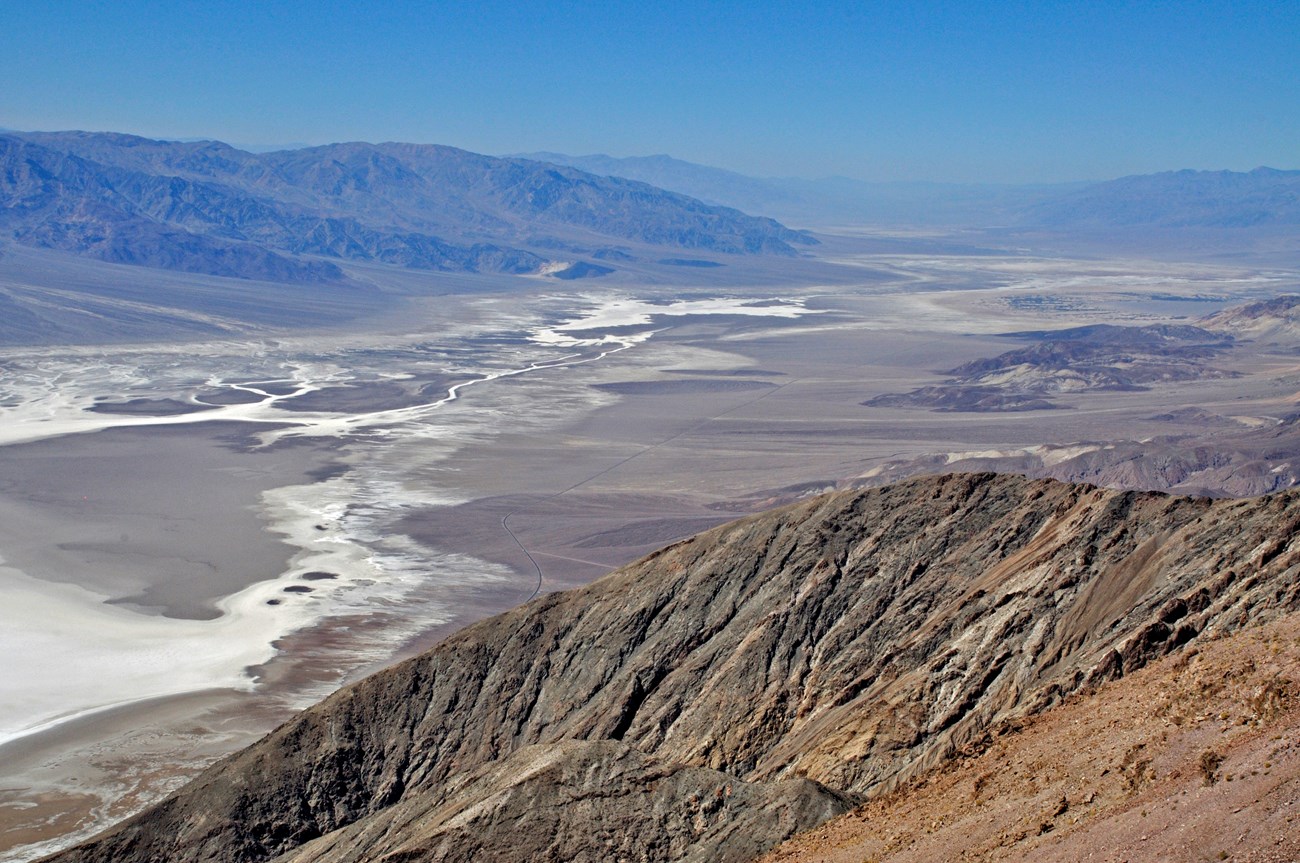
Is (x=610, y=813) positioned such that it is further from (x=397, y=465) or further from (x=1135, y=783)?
(x=397, y=465)

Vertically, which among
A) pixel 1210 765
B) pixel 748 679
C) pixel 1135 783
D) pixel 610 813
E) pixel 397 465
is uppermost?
pixel 1210 765

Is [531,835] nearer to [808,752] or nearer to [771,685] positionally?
[808,752]

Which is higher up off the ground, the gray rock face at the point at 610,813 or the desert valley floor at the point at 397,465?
the gray rock face at the point at 610,813

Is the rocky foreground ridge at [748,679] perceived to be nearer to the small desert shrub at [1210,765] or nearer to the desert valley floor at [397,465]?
the small desert shrub at [1210,765]

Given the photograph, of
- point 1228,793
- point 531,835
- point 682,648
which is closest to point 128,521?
point 682,648

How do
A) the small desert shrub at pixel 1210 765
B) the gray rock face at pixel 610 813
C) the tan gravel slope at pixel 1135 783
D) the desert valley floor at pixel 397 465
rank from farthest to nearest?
the desert valley floor at pixel 397 465
the gray rock face at pixel 610 813
the small desert shrub at pixel 1210 765
the tan gravel slope at pixel 1135 783

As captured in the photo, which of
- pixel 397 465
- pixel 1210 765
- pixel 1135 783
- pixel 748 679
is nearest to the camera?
pixel 1210 765

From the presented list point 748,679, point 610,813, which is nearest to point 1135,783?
point 610,813

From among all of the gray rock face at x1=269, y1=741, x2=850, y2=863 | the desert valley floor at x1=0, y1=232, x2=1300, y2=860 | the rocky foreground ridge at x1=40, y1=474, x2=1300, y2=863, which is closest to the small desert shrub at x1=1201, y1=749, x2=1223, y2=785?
the rocky foreground ridge at x1=40, y1=474, x2=1300, y2=863

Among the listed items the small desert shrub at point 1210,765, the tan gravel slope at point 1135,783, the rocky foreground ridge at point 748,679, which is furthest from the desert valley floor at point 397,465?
the small desert shrub at point 1210,765
